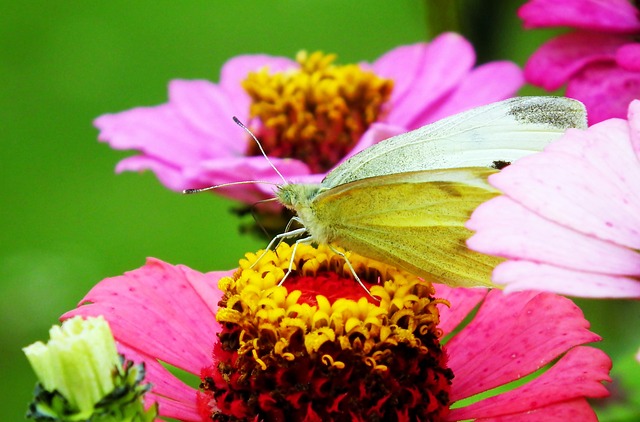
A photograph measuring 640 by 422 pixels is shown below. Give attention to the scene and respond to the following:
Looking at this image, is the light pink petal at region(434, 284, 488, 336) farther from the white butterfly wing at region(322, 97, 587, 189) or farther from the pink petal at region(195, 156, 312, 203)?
the pink petal at region(195, 156, 312, 203)

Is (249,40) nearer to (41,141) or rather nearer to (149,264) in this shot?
(41,141)

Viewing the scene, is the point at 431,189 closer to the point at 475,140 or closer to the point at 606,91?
the point at 475,140

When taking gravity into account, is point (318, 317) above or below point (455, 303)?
above

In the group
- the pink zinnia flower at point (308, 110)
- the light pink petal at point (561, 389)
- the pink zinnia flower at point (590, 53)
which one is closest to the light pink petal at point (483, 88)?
the pink zinnia flower at point (308, 110)

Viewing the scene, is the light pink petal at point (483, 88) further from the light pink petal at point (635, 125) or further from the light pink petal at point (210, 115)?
the light pink petal at point (635, 125)

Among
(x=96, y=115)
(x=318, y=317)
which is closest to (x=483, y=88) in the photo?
(x=318, y=317)

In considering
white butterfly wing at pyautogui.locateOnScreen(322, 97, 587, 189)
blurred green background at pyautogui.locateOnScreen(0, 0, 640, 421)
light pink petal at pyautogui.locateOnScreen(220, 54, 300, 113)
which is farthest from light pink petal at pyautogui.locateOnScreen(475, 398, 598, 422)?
blurred green background at pyautogui.locateOnScreen(0, 0, 640, 421)
